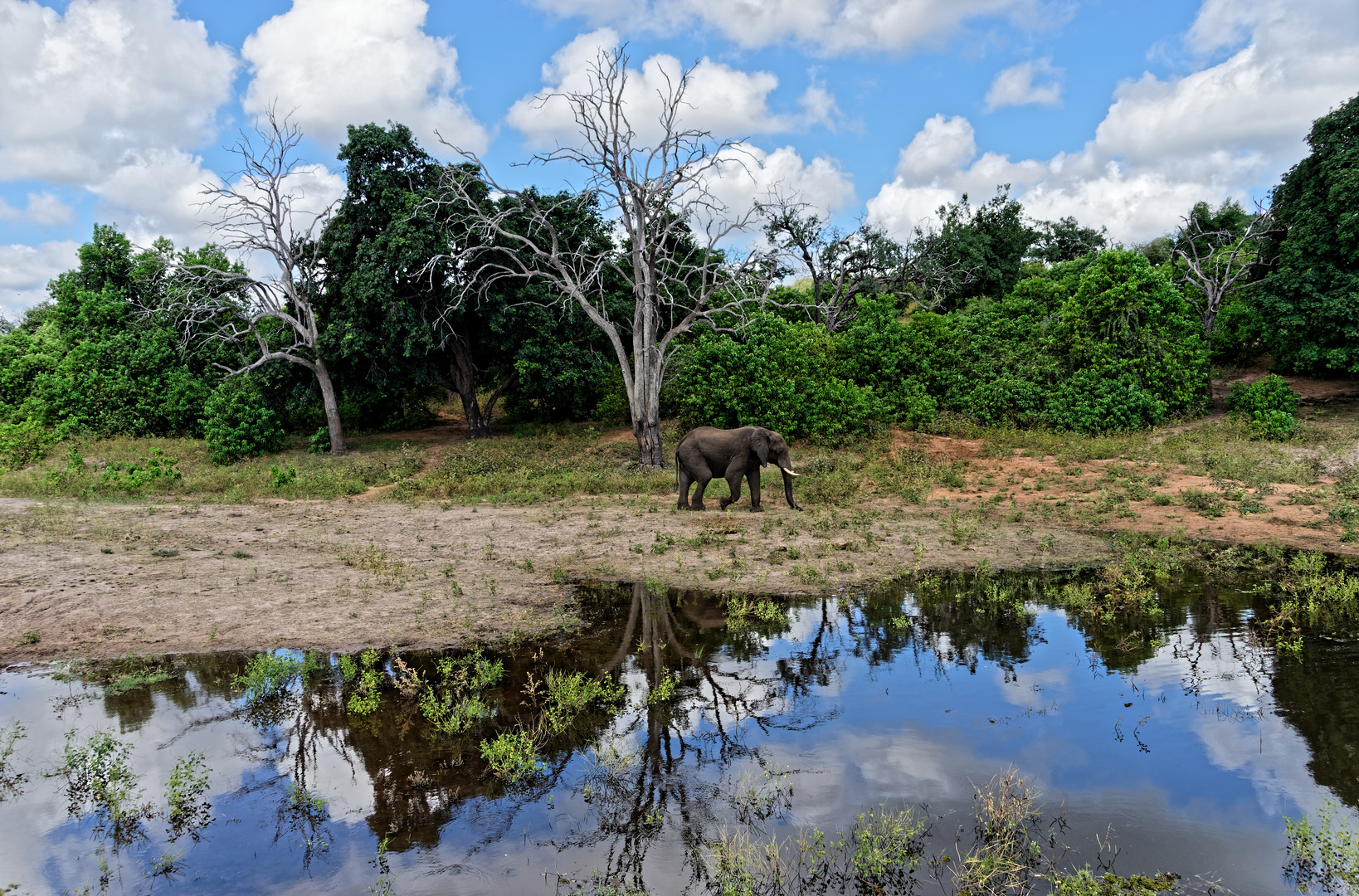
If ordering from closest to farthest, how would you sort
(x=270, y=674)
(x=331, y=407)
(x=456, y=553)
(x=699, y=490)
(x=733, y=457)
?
(x=270, y=674)
(x=456, y=553)
(x=733, y=457)
(x=699, y=490)
(x=331, y=407)

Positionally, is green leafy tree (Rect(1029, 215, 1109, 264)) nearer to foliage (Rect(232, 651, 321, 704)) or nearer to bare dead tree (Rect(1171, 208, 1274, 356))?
bare dead tree (Rect(1171, 208, 1274, 356))

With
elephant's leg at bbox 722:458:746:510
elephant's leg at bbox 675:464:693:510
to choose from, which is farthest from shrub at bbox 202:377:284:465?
elephant's leg at bbox 722:458:746:510

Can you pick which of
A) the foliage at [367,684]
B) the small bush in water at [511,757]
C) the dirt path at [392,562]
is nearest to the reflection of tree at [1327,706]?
the dirt path at [392,562]

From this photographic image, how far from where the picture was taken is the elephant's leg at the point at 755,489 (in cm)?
1503

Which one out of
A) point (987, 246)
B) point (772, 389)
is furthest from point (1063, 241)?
point (772, 389)

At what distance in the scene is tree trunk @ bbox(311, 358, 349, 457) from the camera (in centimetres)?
2488

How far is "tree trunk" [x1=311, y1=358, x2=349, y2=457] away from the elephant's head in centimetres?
1575

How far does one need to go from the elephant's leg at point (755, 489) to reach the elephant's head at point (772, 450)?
27 cm

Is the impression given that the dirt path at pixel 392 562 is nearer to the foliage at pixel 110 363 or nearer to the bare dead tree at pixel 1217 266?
the foliage at pixel 110 363

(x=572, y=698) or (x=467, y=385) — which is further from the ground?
(x=467, y=385)

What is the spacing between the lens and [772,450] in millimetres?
14859

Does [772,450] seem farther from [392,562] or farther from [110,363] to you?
[110,363]

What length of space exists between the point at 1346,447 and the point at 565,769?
20816 mm

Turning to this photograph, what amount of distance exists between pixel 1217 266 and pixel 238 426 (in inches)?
1424
